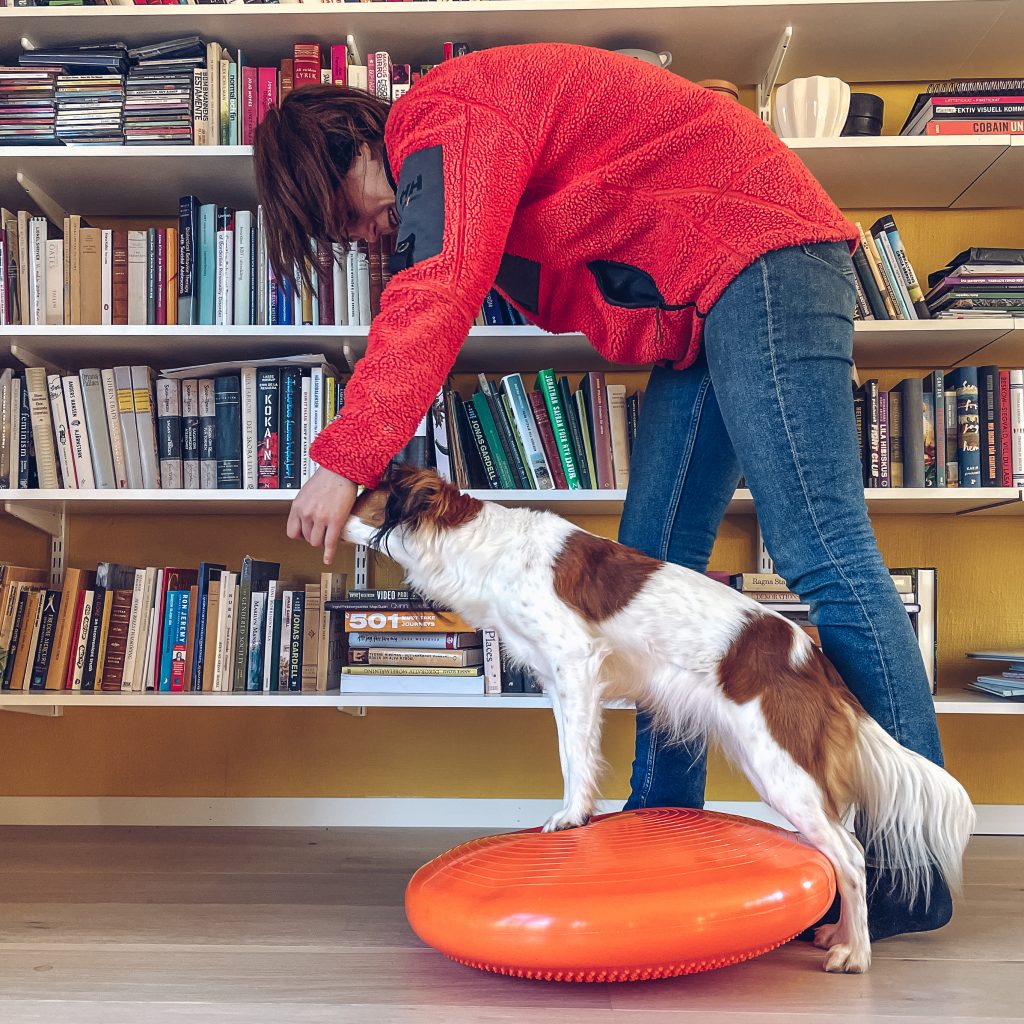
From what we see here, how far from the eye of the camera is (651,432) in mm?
1559

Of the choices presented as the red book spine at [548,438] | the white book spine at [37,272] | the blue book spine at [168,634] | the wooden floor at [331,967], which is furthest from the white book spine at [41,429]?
the red book spine at [548,438]

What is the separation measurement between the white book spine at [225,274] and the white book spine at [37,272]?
37 centimetres

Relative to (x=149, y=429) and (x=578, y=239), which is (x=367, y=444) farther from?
(x=149, y=429)

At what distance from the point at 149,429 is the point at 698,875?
148 centimetres

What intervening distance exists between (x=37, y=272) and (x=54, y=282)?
0.14 ft

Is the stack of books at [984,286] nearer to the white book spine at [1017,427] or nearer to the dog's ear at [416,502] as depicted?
the white book spine at [1017,427]

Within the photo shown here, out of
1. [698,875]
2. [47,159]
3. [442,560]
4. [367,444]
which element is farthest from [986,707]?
[47,159]

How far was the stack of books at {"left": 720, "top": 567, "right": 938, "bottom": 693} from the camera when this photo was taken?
1963 millimetres

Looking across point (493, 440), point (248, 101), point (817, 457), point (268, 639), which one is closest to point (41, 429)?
point (268, 639)

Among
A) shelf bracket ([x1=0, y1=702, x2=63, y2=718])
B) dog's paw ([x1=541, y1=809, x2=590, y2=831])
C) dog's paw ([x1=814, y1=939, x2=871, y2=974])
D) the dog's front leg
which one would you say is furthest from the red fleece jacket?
shelf bracket ([x1=0, y1=702, x2=63, y2=718])

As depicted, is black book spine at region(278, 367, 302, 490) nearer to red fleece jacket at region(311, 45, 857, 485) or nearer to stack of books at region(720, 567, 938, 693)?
red fleece jacket at region(311, 45, 857, 485)

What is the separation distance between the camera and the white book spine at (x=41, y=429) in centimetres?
202

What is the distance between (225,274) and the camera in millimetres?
2012

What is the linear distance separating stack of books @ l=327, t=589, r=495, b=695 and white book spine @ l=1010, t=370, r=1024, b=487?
1139mm
